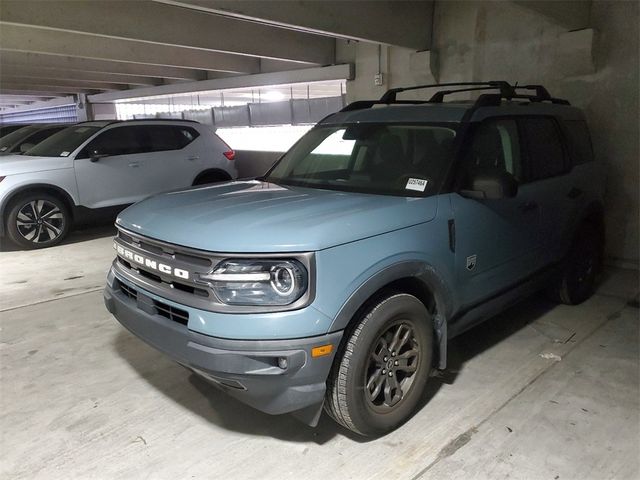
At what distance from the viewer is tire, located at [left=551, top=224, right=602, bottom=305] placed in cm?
431

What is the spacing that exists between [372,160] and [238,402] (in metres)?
1.79

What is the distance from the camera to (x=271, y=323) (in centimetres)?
221


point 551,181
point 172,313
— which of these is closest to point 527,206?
point 551,181

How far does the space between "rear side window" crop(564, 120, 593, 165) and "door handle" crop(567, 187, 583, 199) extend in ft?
0.79

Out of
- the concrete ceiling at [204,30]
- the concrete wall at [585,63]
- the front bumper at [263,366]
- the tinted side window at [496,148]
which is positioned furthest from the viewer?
the concrete ceiling at [204,30]

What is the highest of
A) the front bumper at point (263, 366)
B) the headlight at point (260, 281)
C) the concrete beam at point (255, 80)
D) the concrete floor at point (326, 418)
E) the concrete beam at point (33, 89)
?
the concrete beam at point (33, 89)

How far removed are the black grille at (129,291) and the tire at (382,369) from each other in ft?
4.00

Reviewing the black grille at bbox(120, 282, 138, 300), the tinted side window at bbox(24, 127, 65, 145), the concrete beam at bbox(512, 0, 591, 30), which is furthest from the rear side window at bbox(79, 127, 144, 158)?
the concrete beam at bbox(512, 0, 591, 30)

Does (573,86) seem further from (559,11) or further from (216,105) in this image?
(216,105)

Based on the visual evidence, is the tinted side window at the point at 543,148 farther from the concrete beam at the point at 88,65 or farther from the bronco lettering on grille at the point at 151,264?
the concrete beam at the point at 88,65

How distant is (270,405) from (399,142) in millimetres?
1909

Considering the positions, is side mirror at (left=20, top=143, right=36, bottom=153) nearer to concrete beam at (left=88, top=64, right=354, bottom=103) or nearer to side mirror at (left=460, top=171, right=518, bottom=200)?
concrete beam at (left=88, top=64, right=354, bottom=103)

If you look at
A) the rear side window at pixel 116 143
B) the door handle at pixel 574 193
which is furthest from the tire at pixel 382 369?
the rear side window at pixel 116 143

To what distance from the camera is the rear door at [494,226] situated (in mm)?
3014
